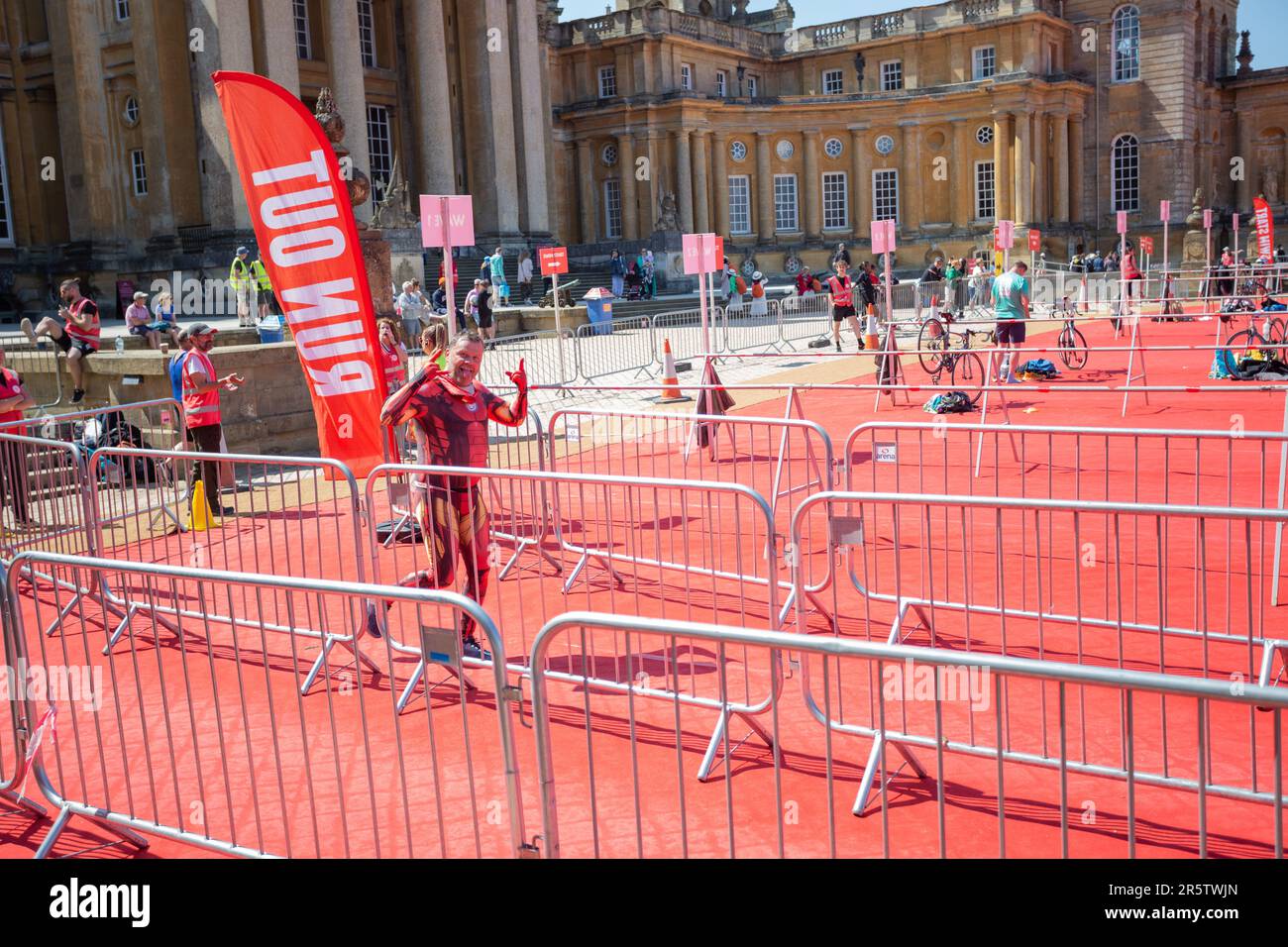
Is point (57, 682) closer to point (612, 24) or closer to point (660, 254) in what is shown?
point (660, 254)

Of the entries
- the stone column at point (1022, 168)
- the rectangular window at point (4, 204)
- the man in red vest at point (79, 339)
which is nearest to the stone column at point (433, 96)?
the rectangular window at point (4, 204)

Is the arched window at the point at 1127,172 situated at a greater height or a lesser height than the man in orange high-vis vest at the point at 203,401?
greater

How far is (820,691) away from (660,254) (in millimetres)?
45029

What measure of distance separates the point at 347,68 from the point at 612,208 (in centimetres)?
2458

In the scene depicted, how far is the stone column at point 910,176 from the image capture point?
60.8 metres

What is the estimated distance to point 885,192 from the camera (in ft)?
203

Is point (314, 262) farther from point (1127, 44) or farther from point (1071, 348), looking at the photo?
point (1127, 44)

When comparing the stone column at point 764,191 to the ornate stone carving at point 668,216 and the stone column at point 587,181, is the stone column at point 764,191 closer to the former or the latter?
the stone column at point 587,181

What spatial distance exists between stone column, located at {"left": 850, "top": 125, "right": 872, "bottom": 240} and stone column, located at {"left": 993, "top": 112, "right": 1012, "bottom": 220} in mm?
6121

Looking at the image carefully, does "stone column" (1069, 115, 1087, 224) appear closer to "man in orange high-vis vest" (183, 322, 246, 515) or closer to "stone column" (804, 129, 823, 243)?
"stone column" (804, 129, 823, 243)

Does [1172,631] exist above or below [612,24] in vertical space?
below

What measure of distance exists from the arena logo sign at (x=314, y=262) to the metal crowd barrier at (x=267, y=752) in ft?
6.71

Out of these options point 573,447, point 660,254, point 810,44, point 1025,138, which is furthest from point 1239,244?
point 573,447

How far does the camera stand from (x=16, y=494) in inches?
396
